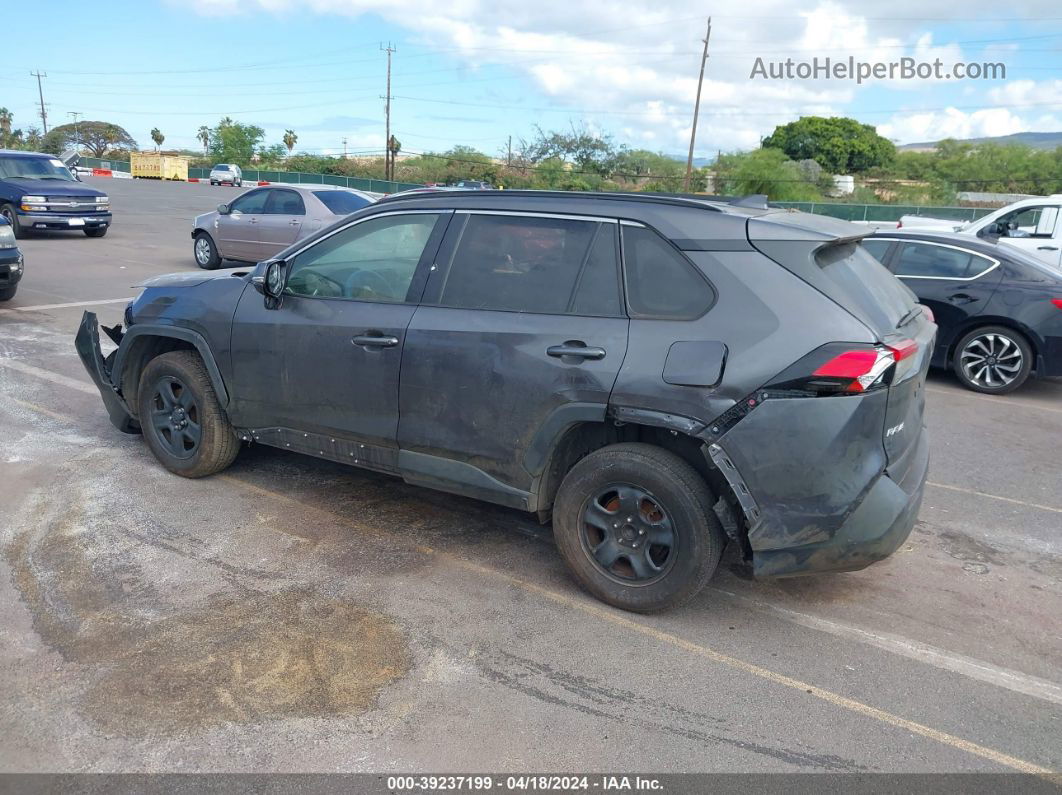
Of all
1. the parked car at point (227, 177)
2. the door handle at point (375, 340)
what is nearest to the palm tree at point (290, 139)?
the parked car at point (227, 177)

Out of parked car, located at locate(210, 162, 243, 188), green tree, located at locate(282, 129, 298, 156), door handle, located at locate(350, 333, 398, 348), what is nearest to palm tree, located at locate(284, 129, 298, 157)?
green tree, located at locate(282, 129, 298, 156)

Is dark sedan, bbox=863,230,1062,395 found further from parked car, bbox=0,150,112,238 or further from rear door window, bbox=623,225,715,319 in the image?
parked car, bbox=0,150,112,238

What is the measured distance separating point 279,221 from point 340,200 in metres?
1.11

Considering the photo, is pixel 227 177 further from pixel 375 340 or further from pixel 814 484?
pixel 814 484

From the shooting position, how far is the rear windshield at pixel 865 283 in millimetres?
3697

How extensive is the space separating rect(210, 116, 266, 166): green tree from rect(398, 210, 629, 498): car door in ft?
336

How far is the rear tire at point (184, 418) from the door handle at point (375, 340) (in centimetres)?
126

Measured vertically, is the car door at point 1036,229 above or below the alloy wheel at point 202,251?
above

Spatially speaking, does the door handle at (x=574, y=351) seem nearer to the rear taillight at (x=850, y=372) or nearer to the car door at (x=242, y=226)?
the rear taillight at (x=850, y=372)

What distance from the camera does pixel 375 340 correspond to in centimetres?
440

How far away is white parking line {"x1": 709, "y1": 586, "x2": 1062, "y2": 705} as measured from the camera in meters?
3.49

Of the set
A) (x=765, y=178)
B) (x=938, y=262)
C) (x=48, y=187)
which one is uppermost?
(x=765, y=178)

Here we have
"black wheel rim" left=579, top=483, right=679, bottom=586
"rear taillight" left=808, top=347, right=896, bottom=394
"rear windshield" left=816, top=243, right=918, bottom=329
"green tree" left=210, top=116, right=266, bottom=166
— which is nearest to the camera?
"rear taillight" left=808, top=347, right=896, bottom=394

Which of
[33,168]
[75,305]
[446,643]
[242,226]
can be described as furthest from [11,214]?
[446,643]
